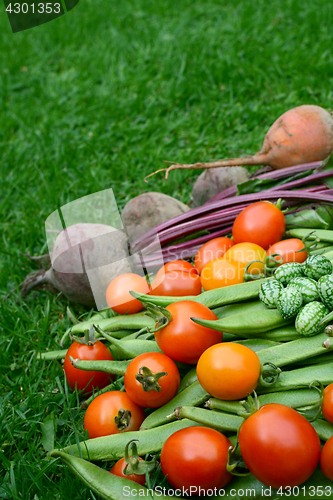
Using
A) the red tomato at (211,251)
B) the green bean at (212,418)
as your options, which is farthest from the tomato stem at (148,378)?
the red tomato at (211,251)

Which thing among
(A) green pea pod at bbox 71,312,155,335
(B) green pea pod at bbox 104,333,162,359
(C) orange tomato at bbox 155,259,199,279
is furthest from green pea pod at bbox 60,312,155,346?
(C) orange tomato at bbox 155,259,199,279

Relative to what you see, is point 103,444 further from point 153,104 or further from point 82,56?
point 82,56

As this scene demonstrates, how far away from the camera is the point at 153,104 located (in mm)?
4141

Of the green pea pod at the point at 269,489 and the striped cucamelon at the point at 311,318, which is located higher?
the striped cucamelon at the point at 311,318

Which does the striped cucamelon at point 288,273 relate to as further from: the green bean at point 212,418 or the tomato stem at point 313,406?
the green bean at point 212,418

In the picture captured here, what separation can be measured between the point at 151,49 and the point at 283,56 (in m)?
1.53

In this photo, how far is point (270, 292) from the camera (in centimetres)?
166

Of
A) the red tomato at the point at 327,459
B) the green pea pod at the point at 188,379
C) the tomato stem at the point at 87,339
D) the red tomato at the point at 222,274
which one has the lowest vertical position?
the green pea pod at the point at 188,379

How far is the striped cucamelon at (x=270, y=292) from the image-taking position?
165 cm

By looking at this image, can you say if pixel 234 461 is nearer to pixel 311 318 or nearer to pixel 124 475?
pixel 124 475

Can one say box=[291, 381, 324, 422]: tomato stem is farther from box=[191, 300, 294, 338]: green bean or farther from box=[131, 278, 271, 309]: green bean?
box=[131, 278, 271, 309]: green bean

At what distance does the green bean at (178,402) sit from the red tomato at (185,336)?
113 mm

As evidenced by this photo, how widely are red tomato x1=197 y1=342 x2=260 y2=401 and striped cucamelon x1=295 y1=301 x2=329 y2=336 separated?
8.7 inches

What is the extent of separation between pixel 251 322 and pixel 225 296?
236mm
